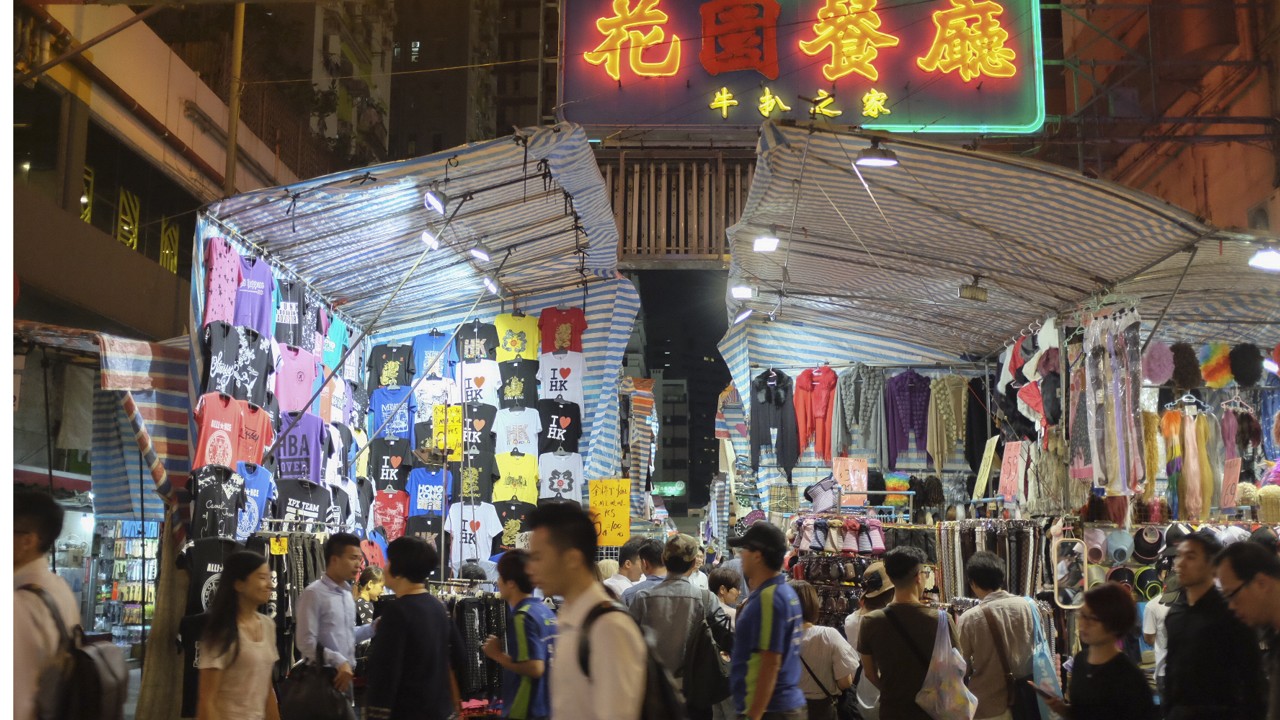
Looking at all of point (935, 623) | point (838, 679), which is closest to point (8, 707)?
point (935, 623)

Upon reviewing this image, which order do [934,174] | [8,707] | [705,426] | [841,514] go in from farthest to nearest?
[705,426] < [841,514] < [934,174] < [8,707]

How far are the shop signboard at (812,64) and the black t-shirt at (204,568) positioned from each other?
7525 millimetres

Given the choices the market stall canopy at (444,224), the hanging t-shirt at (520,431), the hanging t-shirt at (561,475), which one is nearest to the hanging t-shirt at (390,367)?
the market stall canopy at (444,224)

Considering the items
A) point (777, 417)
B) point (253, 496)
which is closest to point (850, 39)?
point (777, 417)

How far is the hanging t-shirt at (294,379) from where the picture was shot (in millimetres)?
10359

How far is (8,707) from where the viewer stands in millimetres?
3059

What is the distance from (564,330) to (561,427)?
43.8 inches

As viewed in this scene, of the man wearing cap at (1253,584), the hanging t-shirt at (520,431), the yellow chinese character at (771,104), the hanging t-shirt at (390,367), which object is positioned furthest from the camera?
the yellow chinese character at (771,104)

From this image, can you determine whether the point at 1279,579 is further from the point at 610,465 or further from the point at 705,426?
the point at 705,426

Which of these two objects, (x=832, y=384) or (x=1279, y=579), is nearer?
(x=1279, y=579)

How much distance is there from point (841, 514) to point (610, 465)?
3103mm

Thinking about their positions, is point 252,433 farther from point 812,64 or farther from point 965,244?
point 812,64

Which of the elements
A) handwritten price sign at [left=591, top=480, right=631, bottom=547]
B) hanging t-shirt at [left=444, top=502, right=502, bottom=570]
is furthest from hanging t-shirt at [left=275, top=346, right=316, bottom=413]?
handwritten price sign at [left=591, top=480, right=631, bottom=547]

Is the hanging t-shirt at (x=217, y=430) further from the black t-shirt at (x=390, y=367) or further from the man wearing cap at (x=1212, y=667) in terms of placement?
the man wearing cap at (x=1212, y=667)
